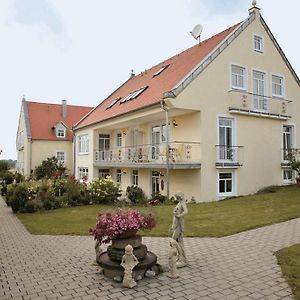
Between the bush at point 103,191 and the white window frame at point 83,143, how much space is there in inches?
389

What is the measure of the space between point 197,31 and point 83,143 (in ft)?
45.1

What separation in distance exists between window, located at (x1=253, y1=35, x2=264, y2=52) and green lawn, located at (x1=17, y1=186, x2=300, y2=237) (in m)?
8.97

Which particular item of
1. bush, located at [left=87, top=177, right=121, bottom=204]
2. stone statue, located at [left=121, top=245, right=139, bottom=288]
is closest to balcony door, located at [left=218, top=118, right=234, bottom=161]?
bush, located at [left=87, top=177, right=121, bottom=204]

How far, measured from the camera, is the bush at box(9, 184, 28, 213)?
16.5 meters

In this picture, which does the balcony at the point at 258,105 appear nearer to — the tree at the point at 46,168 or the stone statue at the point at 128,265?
the stone statue at the point at 128,265

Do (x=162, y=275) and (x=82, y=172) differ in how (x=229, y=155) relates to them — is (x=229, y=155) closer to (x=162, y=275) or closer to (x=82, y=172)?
(x=162, y=275)

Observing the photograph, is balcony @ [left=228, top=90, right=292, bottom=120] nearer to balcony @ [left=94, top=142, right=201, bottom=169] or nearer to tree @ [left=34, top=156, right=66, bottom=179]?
balcony @ [left=94, top=142, right=201, bottom=169]

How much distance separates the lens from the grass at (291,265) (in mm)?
5764

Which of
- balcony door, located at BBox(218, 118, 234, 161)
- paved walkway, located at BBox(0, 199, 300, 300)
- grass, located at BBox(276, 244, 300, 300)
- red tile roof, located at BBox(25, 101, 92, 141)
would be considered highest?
red tile roof, located at BBox(25, 101, 92, 141)

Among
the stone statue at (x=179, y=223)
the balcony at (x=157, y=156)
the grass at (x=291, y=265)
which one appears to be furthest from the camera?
the balcony at (x=157, y=156)

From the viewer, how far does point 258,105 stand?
20.1 meters

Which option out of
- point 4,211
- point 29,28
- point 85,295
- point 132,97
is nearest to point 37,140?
point 132,97

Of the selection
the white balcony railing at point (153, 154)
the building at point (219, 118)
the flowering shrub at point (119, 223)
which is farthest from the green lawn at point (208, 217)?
the white balcony railing at point (153, 154)

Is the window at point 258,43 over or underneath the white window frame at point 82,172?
over
